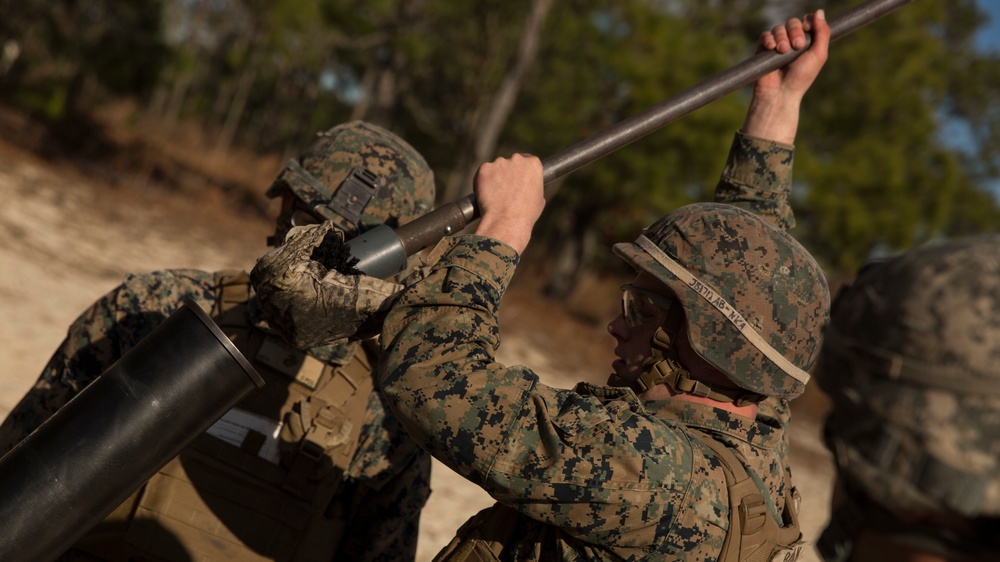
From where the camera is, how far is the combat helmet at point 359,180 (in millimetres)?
2783

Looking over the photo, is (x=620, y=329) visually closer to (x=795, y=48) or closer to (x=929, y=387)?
(x=929, y=387)

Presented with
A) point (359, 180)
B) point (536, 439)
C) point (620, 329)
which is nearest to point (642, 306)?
point (620, 329)

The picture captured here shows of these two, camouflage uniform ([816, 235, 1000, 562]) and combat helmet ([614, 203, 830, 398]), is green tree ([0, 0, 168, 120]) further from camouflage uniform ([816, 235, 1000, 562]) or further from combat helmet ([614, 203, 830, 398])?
camouflage uniform ([816, 235, 1000, 562])

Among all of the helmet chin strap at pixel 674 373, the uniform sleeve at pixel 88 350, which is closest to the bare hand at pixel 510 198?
the helmet chin strap at pixel 674 373

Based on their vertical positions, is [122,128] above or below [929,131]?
below

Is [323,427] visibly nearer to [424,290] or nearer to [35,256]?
[424,290]

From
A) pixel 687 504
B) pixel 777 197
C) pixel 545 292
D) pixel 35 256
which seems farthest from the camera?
pixel 545 292

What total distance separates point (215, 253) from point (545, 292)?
33.7 feet

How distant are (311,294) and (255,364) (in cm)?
84

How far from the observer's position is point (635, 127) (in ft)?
8.50

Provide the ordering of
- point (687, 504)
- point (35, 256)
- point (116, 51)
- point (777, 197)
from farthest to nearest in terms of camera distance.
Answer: point (116, 51) < point (35, 256) < point (777, 197) < point (687, 504)

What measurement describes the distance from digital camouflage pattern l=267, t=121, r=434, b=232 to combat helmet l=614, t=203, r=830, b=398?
1.05m

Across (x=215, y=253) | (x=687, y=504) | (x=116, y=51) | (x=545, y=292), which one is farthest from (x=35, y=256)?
(x=545, y=292)

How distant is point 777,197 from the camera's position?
3033 mm
